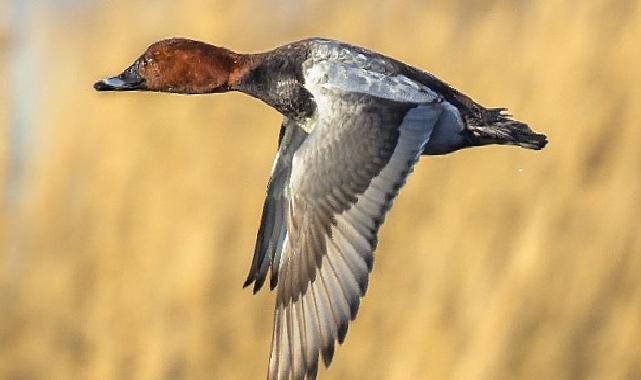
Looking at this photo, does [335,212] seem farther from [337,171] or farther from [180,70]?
[180,70]

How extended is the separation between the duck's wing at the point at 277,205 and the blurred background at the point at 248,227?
2.48 feet

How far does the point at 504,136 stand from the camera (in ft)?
16.2

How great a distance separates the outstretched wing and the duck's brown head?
0.40 metres

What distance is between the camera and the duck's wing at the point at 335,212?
4.50 m

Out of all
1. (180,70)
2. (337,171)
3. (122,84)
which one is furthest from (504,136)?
(122,84)

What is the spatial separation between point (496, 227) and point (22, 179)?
1.58 metres

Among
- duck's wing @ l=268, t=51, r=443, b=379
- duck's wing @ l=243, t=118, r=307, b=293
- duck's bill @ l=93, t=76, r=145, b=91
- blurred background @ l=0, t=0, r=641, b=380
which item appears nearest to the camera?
duck's wing @ l=268, t=51, r=443, b=379

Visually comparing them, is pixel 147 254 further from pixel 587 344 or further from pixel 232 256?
pixel 587 344

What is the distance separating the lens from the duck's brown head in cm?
489

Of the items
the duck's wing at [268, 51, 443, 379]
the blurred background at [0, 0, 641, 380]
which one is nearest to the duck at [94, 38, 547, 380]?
the duck's wing at [268, 51, 443, 379]

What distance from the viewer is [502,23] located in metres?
6.00

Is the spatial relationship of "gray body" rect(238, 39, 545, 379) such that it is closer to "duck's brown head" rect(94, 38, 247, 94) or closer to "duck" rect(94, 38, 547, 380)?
"duck" rect(94, 38, 547, 380)

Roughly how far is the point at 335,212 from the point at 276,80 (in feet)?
1.58

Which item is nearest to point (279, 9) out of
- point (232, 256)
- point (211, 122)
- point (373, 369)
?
point (211, 122)
